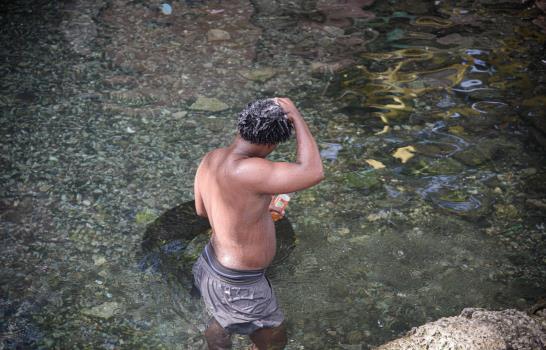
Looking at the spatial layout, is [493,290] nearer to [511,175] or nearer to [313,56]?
[511,175]

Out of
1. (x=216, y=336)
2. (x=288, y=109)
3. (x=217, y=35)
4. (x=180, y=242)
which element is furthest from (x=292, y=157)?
(x=217, y=35)

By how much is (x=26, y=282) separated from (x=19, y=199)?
2.93ft

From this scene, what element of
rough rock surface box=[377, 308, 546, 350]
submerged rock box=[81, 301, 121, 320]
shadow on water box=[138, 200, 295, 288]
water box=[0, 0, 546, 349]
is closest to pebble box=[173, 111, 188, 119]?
water box=[0, 0, 546, 349]

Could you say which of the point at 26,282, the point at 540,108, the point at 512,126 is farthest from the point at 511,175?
the point at 26,282

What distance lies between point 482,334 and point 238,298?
4.01 ft

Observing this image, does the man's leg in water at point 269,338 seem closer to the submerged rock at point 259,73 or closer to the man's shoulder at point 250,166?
the man's shoulder at point 250,166

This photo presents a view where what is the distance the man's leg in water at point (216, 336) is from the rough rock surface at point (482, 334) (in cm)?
87

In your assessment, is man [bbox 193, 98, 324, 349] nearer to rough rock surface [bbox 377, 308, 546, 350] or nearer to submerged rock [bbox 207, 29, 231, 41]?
rough rock surface [bbox 377, 308, 546, 350]

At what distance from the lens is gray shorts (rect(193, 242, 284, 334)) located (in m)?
3.10

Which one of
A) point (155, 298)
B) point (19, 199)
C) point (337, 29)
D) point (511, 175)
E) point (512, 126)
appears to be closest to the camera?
point (155, 298)

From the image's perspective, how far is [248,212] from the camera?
2.95m

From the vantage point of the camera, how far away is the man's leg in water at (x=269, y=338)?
126 inches

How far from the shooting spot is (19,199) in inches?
175

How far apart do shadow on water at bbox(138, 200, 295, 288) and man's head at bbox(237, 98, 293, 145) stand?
136 centimetres
